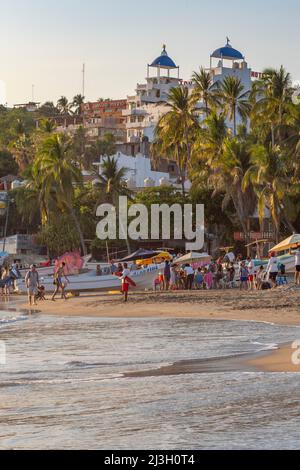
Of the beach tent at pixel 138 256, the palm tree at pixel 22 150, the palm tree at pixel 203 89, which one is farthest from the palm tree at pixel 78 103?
the beach tent at pixel 138 256

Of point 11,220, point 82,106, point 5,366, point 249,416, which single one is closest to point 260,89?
point 11,220

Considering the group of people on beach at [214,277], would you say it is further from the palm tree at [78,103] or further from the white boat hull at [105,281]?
the palm tree at [78,103]

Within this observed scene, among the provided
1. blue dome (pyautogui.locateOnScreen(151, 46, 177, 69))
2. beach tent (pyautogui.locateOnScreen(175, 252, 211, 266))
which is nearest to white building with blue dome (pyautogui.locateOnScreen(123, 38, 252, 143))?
blue dome (pyautogui.locateOnScreen(151, 46, 177, 69))

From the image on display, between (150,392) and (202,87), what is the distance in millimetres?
55609

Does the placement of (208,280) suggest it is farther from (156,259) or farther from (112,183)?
(112,183)

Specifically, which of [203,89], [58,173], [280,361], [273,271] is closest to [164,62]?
[203,89]

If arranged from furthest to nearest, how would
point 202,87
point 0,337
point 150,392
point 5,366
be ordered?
point 202,87 → point 0,337 → point 5,366 → point 150,392

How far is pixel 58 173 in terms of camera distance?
2311 inches

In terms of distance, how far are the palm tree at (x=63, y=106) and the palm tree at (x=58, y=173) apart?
76388 mm

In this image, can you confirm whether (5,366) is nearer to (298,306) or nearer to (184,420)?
(184,420)

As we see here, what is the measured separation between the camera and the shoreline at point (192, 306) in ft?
79.0

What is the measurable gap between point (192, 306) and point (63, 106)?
111m

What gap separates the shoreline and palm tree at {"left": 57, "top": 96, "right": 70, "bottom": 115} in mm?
100735

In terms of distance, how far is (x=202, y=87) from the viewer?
6594cm
